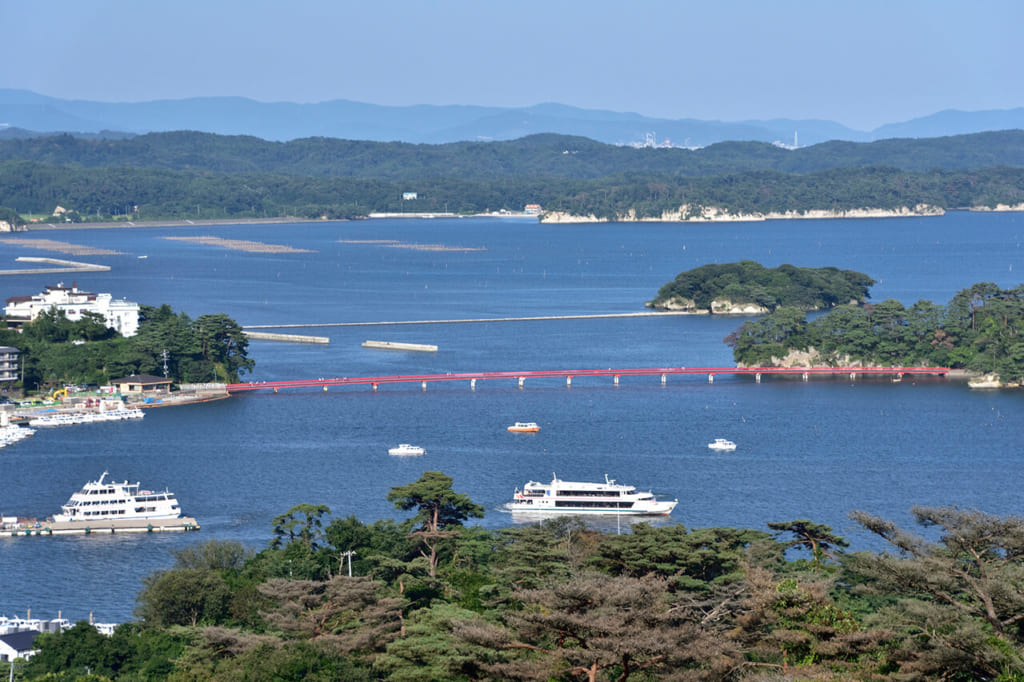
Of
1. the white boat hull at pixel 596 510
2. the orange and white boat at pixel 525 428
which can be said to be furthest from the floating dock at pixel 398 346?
the white boat hull at pixel 596 510

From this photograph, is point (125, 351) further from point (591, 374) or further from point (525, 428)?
point (591, 374)

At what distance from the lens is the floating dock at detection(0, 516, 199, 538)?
3011 cm

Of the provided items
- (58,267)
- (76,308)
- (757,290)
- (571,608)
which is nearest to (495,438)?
(76,308)

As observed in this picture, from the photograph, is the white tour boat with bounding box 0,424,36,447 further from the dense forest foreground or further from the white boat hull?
the dense forest foreground

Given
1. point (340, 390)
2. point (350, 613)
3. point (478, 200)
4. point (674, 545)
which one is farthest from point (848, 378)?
point (478, 200)

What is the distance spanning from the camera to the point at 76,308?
54.6 meters

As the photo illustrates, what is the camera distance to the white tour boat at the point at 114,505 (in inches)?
1217

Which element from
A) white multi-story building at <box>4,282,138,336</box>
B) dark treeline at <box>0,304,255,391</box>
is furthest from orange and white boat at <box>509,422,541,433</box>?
white multi-story building at <box>4,282,138,336</box>

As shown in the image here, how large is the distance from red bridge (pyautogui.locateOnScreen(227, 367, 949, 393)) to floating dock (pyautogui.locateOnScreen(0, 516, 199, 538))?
17.6m

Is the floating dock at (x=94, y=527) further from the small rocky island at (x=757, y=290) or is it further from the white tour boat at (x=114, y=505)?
the small rocky island at (x=757, y=290)

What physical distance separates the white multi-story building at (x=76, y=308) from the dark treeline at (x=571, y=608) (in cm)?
3098

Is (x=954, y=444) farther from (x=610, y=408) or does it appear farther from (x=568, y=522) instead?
(x=568, y=522)

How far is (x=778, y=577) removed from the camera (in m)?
18.7

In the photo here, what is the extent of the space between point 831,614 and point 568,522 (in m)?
9.15
